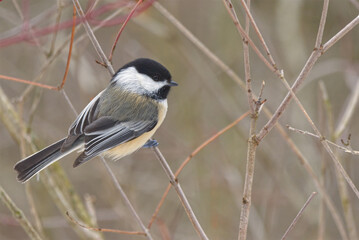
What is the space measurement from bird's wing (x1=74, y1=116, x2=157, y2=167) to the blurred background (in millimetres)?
756

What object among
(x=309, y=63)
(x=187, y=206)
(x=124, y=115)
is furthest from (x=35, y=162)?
(x=309, y=63)

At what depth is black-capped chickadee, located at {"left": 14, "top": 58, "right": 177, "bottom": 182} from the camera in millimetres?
2025

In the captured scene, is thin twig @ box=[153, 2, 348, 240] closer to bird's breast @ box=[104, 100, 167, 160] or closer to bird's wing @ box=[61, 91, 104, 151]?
bird's breast @ box=[104, 100, 167, 160]

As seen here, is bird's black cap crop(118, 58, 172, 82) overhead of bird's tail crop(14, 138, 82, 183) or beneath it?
overhead

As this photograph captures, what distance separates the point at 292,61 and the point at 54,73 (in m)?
1.95

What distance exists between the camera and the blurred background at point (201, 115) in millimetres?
3092

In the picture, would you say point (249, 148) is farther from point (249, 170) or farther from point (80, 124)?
point (80, 124)

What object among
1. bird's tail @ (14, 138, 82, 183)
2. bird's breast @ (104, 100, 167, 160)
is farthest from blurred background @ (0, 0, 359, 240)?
bird's tail @ (14, 138, 82, 183)

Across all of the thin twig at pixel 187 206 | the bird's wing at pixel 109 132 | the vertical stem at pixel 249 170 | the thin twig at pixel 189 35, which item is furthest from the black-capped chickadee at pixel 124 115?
the vertical stem at pixel 249 170

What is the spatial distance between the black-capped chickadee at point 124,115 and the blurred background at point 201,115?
75 cm

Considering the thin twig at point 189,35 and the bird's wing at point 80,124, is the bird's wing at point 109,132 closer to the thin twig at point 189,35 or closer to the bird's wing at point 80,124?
the bird's wing at point 80,124

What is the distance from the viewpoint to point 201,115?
382 centimetres

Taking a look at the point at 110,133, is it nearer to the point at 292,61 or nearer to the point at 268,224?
the point at 268,224

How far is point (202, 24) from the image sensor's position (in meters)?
4.25
